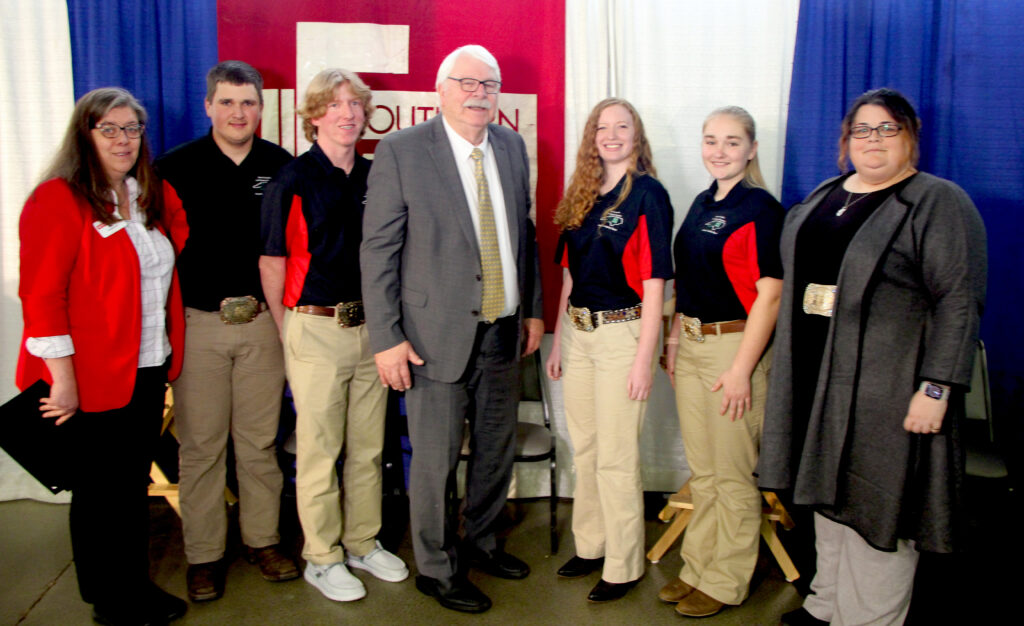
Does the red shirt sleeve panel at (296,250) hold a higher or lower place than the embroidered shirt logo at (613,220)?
lower

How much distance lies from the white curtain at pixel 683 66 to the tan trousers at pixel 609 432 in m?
1.08

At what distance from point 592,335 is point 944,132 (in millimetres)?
1862

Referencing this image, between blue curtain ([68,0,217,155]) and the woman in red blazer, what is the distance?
91cm

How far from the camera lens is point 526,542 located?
118 inches

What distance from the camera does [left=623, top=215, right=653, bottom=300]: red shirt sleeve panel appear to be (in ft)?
7.68

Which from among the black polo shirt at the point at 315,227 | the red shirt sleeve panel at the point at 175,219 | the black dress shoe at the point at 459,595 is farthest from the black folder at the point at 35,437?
the black dress shoe at the point at 459,595

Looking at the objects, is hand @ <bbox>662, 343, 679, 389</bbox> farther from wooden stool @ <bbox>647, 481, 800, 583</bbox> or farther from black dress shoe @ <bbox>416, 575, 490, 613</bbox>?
black dress shoe @ <bbox>416, 575, 490, 613</bbox>

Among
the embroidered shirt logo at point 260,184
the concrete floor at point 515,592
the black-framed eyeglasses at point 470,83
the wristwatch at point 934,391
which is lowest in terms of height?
the concrete floor at point 515,592

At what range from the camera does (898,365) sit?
75.4 inches

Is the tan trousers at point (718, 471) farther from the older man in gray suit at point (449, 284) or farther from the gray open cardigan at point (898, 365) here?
the older man in gray suit at point (449, 284)

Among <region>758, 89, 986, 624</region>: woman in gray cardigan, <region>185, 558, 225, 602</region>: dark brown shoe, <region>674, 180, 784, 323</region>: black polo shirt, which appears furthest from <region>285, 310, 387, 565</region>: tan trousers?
<region>758, 89, 986, 624</region>: woman in gray cardigan

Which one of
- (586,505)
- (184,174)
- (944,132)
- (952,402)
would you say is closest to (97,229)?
(184,174)

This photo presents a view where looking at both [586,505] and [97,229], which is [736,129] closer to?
[586,505]

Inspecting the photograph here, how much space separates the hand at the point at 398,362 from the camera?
2.29 metres
